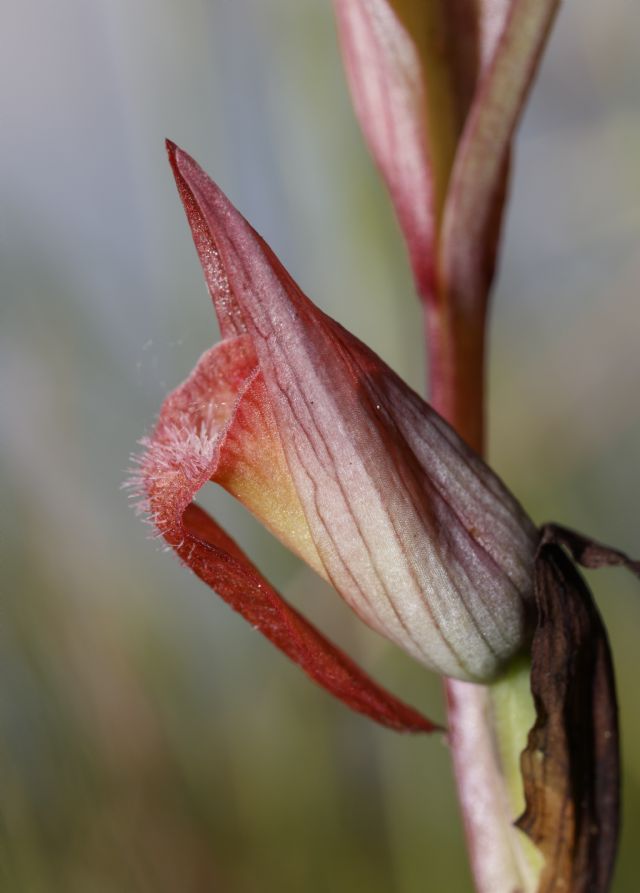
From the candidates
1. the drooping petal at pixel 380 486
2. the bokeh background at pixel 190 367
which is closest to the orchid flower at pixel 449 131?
the drooping petal at pixel 380 486

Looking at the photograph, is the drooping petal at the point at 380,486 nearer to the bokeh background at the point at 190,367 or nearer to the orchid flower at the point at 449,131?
the orchid flower at the point at 449,131

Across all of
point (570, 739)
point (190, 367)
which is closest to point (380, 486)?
point (570, 739)

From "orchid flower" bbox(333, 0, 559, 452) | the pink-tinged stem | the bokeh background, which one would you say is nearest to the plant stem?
the pink-tinged stem

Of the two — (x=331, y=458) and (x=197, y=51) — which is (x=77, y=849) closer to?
(x=331, y=458)

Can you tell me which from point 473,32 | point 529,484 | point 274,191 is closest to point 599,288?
point 529,484

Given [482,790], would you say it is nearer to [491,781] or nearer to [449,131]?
[491,781]

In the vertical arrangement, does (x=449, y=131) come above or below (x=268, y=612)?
above

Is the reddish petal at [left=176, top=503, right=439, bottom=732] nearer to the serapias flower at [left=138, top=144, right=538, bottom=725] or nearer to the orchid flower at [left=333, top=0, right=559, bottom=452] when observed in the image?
the serapias flower at [left=138, top=144, right=538, bottom=725]

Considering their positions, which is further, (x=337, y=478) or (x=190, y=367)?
(x=190, y=367)
